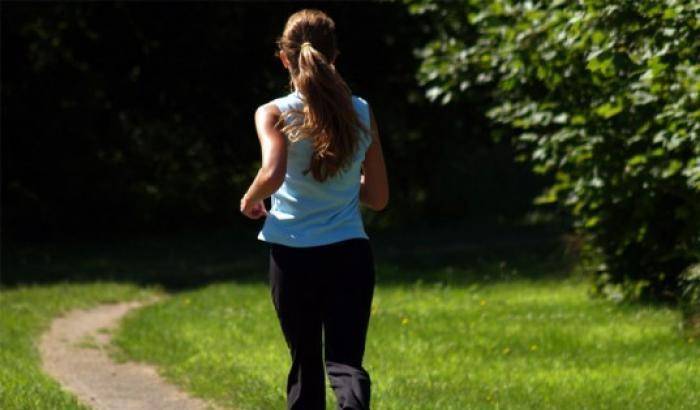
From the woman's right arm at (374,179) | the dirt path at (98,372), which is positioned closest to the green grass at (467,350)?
the dirt path at (98,372)

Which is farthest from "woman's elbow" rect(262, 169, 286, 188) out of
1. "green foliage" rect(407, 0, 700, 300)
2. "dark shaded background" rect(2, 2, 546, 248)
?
"dark shaded background" rect(2, 2, 546, 248)

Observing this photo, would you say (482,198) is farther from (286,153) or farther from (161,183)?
(286,153)

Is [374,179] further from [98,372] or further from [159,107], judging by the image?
[159,107]

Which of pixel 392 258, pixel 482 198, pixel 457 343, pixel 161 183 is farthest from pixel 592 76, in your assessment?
pixel 482 198

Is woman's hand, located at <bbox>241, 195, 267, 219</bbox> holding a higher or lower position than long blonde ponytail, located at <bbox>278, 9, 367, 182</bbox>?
lower

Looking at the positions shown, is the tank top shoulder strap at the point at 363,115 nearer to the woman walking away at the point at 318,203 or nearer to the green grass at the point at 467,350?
the woman walking away at the point at 318,203

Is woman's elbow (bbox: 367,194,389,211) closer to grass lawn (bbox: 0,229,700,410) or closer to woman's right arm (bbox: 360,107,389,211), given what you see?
woman's right arm (bbox: 360,107,389,211)

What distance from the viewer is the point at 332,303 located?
18.3ft

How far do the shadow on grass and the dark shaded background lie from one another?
2.28 ft

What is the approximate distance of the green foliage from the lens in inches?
360

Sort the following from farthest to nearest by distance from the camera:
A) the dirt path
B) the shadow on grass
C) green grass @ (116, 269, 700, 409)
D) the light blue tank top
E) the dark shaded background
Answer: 1. the dark shaded background
2. the shadow on grass
3. the dirt path
4. green grass @ (116, 269, 700, 409)
5. the light blue tank top

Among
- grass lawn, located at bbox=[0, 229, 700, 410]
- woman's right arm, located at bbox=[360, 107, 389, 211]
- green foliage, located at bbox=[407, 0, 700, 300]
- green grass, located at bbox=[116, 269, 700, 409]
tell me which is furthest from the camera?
green foliage, located at bbox=[407, 0, 700, 300]

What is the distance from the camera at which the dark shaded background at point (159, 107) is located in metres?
22.4

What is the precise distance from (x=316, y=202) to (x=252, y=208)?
0.24 metres
